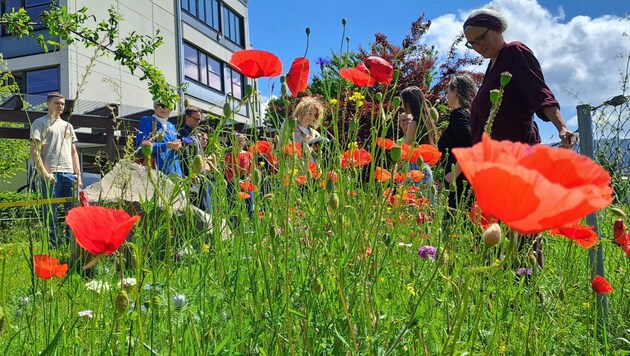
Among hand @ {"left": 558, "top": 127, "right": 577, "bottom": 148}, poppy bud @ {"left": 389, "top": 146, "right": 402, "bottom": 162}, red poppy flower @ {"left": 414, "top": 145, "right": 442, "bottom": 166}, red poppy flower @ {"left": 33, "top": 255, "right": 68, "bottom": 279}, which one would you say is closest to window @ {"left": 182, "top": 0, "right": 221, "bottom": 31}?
red poppy flower @ {"left": 414, "top": 145, "right": 442, "bottom": 166}

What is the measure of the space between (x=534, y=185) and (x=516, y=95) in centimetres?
194

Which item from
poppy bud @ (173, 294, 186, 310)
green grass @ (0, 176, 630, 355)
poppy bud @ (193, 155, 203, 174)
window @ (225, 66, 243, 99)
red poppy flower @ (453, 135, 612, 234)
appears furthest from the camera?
window @ (225, 66, 243, 99)

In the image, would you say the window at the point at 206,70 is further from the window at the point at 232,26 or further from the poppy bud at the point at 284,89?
the poppy bud at the point at 284,89

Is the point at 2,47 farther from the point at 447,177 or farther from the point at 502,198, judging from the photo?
the point at 502,198

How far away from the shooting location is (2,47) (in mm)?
17000

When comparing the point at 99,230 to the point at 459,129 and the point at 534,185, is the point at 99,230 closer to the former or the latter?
the point at 534,185

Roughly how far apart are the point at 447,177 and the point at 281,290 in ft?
3.52

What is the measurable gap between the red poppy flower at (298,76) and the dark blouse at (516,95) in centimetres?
104

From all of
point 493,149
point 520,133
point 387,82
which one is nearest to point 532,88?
point 520,133

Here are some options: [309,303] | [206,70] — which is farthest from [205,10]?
[309,303]

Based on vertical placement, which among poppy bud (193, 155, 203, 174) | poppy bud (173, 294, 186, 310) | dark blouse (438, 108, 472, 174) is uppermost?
dark blouse (438, 108, 472, 174)

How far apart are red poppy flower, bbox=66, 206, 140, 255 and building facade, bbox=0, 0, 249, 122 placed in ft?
41.2

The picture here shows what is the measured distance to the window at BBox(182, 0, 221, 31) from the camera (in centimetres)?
2053

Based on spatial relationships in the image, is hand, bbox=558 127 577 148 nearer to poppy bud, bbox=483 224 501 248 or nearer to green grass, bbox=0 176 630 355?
green grass, bbox=0 176 630 355
